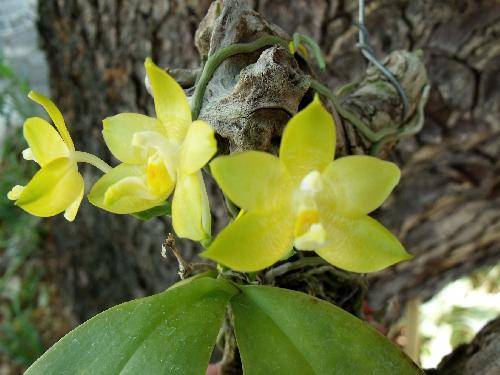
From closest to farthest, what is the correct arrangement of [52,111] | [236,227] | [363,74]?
1. [236,227]
2. [52,111]
3. [363,74]

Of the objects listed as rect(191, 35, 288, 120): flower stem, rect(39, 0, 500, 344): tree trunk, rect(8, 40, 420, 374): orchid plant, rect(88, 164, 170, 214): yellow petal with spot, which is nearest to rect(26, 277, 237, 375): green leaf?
rect(8, 40, 420, 374): orchid plant

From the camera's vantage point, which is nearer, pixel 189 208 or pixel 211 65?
pixel 189 208

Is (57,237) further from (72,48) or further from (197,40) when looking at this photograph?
(197,40)

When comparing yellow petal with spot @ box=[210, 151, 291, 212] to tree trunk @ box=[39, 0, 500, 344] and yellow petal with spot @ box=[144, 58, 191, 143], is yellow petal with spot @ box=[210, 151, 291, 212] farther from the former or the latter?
tree trunk @ box=[39, 0, 500, 344]

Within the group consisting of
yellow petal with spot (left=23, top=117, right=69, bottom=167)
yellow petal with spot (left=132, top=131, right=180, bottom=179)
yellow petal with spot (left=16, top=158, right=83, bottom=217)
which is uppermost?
yellow petal with spot (left=132, top=131, right=180, bottom=179)

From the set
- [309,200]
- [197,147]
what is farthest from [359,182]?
[197,147]

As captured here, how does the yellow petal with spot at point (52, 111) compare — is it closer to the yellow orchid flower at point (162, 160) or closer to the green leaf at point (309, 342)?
the yellow orchid flower at point (162, 160)

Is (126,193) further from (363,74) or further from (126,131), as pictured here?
(363,74)
